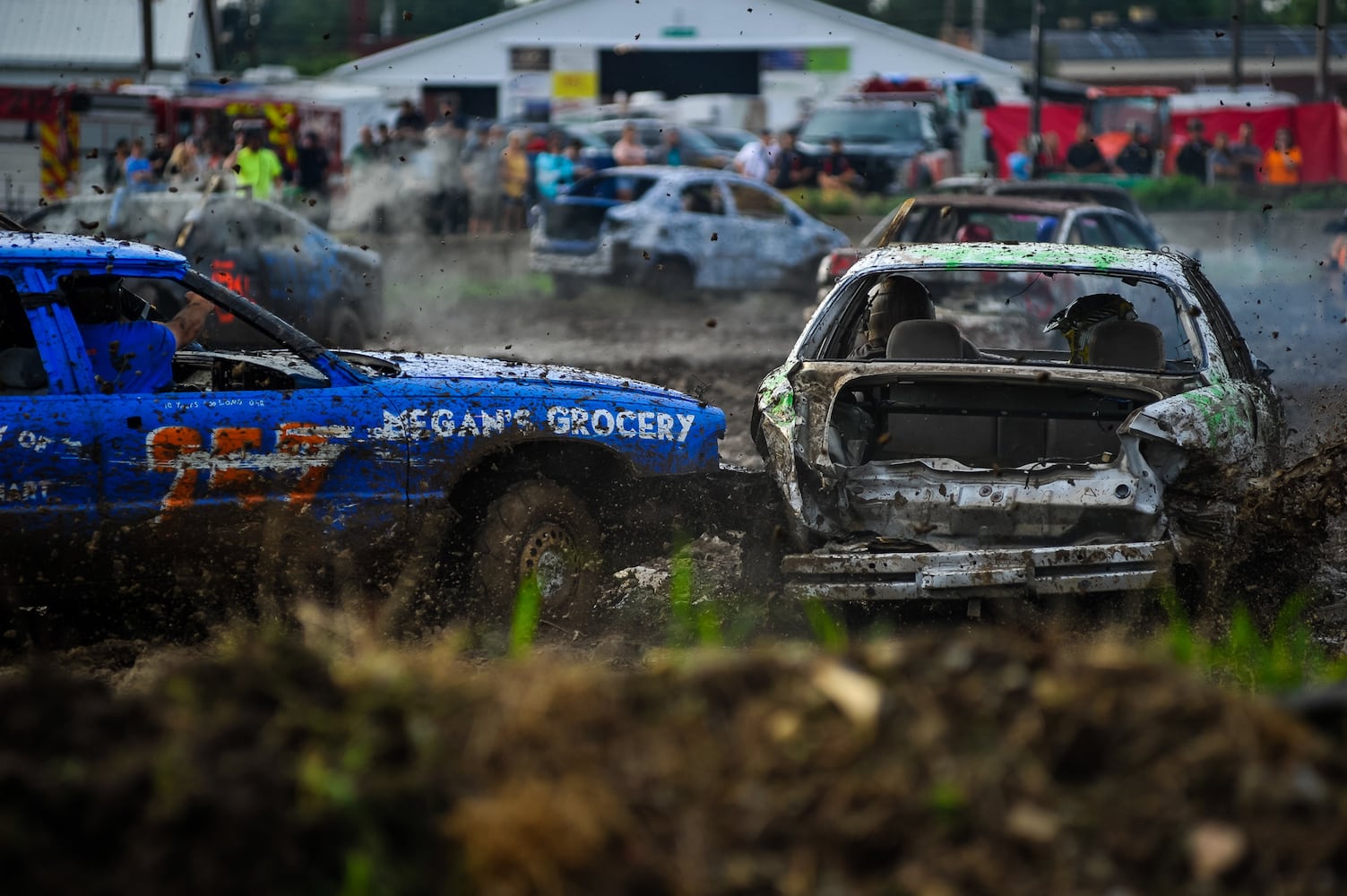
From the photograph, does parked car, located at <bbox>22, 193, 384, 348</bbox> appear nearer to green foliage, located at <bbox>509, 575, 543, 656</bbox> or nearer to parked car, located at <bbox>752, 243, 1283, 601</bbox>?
parked car, located at <bbox>752, 243, 1283, 601</bbox>

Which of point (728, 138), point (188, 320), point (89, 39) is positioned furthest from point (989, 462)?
point (89, 39)

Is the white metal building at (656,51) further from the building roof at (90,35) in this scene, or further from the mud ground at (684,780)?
the mud ground at (684,780)

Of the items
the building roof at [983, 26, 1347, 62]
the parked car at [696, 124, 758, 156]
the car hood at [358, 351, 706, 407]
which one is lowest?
the car hood at [358, 351, 706, 407]

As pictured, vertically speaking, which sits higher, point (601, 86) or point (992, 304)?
point (601, 86)

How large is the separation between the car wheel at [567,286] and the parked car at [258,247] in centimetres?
444

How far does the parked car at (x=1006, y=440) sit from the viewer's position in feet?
19.8

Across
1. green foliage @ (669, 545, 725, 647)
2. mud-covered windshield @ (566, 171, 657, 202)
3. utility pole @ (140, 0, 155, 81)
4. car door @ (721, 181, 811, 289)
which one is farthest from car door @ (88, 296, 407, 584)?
utility pole @ (140, 0, 155, 81)

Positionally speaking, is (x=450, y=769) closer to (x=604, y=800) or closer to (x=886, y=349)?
(x=604, y=800)

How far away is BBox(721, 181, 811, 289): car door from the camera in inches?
737

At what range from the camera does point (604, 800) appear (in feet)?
9.47

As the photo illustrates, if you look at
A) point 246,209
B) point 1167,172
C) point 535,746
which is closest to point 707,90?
point 1167,172

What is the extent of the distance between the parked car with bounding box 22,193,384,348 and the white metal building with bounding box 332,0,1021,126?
26.5 meters

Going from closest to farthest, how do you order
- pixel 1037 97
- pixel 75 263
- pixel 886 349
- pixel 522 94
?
pixel 75 263 < pixel 886 349 < pixel 1037 97 < pixel 522 94

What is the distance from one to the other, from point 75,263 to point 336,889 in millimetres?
3643
